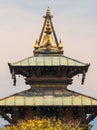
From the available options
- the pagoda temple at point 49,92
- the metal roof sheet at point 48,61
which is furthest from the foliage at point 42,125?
the metal roof sheet at point 48,61

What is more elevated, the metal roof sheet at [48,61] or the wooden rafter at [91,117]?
the metal roof sheet at [48,61]

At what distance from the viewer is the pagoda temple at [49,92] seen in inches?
1790

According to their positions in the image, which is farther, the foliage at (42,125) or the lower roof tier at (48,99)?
the lower roof tier at (48,99)

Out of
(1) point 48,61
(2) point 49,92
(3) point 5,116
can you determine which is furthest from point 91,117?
(3) point 5,116

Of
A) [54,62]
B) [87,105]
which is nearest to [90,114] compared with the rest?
[87,105]

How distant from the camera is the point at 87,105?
1788 inches

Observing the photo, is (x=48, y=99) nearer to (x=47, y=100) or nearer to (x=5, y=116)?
(x=47, y=100)

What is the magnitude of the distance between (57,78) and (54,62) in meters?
1.29

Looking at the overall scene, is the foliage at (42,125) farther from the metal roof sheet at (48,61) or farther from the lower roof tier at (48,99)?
the metal roof sheet at (48,61)

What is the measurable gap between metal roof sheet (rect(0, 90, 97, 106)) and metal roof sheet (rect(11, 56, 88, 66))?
2.30 meters

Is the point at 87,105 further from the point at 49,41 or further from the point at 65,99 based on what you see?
the point at 49,41

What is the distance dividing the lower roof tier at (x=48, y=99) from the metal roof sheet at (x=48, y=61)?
2174mm

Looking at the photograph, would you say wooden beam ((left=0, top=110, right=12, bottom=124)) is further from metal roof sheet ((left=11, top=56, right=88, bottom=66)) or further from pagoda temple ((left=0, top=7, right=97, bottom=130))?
metal roof sheet ((left=11, top=56, right=88, bottom=66))

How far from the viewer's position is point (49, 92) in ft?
153
